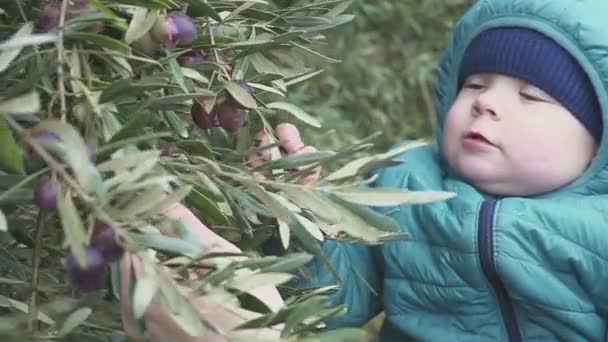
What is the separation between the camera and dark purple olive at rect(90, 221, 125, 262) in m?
0.58

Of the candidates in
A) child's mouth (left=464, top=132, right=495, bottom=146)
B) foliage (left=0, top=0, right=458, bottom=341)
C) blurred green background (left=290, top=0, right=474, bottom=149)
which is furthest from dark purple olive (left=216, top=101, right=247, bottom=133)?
blurred green background (left=290, top=0, right=474, bottom=149)

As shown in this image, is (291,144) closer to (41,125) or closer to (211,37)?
(211,37)

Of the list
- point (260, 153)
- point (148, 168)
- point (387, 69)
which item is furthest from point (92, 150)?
point (387, 69)

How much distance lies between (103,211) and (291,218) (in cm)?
20

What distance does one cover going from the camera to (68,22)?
0.68 meters

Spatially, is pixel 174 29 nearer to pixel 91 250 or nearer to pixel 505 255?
pixel 91 250

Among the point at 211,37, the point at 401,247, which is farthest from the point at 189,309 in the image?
the point at 401,247

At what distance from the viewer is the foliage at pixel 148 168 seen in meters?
0.60

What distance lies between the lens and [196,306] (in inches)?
25.0

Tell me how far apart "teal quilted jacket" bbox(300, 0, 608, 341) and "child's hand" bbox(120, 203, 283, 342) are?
0.99ft

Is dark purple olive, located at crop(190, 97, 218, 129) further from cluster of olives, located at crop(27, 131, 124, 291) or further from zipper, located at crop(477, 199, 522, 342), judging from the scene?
zipper, located at crop(477, 199, 522, 342)

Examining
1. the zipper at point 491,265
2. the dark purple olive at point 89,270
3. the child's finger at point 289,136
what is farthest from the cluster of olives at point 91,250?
the zipper at point 491,265

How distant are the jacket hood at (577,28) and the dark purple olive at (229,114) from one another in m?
0.39

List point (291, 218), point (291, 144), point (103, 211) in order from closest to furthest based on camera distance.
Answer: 1. point (103, 211)
2. point (291, 218)
3. point (291, 144)
